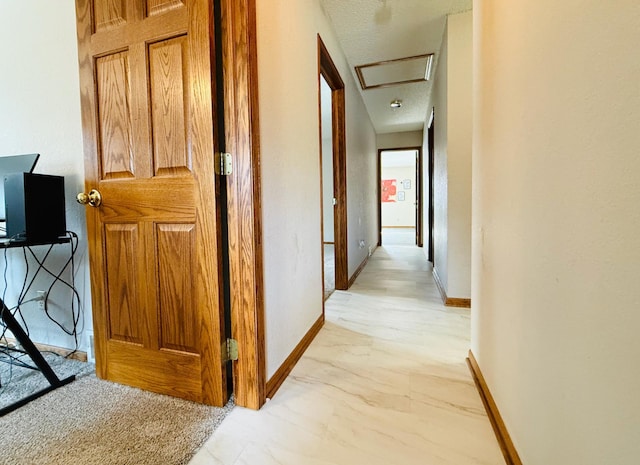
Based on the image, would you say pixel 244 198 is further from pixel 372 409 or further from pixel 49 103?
pixel 49 103

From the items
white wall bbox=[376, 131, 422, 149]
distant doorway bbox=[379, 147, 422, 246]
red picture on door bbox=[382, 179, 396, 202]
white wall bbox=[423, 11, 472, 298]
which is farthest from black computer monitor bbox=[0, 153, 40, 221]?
red picture on door bbox=[382, 179, 396, 202]

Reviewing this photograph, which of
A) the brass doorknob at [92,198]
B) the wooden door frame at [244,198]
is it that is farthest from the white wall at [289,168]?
the brass doorknob at [92,198]

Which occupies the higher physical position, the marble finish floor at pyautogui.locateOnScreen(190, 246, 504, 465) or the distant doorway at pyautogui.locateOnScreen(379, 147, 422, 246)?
the distant doorway at pyautogui.locateOnScreen(379, 147, 422, 246)

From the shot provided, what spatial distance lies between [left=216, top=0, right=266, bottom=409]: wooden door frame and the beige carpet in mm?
207

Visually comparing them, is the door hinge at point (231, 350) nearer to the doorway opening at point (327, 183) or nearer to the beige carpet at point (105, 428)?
the beige carpet at point (105, 428)

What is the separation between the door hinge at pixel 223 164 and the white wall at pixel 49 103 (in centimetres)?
97

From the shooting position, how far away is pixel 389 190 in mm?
11227

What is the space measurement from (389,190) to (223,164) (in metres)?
10.6

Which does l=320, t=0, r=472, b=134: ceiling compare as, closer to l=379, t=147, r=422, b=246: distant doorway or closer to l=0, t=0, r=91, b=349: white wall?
l=0, t=0, r=91, b=349: white wall

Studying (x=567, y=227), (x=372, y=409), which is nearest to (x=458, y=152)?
(x=567, y=227)

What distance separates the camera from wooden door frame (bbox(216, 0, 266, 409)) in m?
1.14

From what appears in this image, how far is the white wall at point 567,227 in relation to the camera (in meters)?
0.48

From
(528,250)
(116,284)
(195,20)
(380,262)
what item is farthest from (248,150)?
(380,262)

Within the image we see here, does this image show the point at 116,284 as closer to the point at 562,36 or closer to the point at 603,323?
the point at 603,323
